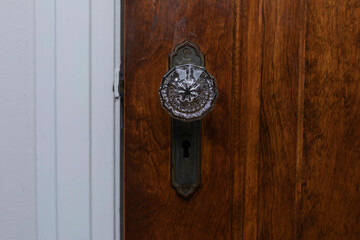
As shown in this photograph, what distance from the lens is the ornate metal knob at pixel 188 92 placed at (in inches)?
19.1

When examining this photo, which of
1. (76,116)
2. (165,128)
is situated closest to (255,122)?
(165,128)

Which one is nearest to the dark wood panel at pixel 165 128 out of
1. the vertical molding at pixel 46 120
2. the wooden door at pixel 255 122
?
the wooden door at pixel 255 122

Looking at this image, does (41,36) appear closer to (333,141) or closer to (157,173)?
(157,173)

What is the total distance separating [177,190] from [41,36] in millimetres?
353

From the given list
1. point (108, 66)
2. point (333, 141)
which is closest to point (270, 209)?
point (333, 141)

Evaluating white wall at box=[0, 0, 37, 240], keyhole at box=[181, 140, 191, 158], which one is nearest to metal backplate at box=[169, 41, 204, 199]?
keyhole at box=[181, 140, 191, 158]

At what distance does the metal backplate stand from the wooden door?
1 centimetres

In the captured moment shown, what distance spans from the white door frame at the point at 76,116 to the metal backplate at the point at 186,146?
114mm

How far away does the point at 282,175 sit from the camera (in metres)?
0.55

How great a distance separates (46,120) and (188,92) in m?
0.26

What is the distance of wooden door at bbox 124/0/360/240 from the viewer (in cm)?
52

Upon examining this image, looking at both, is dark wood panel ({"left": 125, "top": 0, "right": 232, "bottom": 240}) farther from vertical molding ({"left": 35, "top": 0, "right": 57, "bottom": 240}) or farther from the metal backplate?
vertical molding ({"left": 35, "top": 0, "right": 57, "bottom": 240})

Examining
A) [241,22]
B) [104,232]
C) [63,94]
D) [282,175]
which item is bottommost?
[104,232]

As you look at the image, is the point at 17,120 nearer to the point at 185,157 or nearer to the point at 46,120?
the point at 46,120
